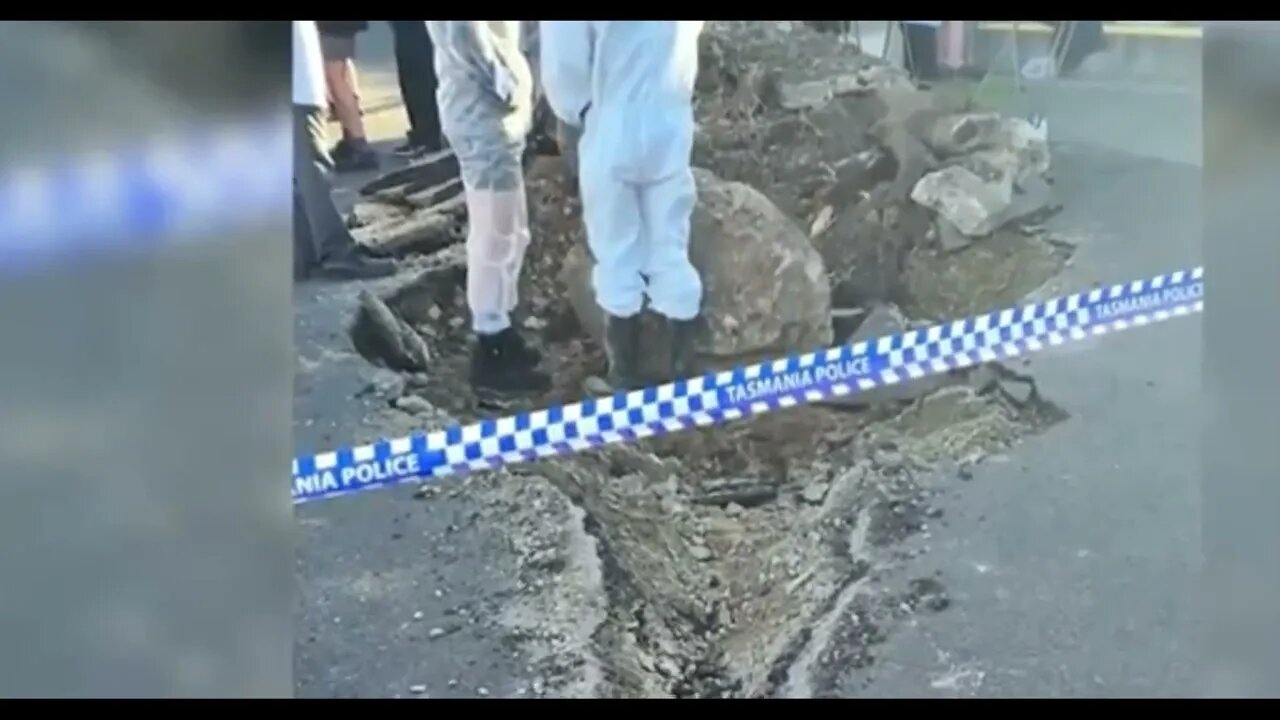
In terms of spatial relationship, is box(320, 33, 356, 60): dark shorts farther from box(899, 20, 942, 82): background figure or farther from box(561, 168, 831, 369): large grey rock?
box(899, 20, 942, 82): background figure

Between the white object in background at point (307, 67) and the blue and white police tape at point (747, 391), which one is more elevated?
the white object in background at point (307, 67)

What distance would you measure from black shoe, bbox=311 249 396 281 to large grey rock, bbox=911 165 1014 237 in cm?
82

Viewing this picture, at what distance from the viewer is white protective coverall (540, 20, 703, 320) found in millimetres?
2168

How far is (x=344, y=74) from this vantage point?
7.11ft

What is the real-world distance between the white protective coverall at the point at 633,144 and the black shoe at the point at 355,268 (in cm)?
32

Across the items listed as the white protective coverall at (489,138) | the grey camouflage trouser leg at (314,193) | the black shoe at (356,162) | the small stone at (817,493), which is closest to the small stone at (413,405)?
the white protective coverall at (489,138)

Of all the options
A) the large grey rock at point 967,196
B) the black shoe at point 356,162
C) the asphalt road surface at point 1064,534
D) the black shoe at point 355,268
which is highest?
the black shoe at point 356,162

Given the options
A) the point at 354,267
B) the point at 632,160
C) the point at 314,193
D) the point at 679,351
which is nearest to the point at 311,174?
the point at 314,193

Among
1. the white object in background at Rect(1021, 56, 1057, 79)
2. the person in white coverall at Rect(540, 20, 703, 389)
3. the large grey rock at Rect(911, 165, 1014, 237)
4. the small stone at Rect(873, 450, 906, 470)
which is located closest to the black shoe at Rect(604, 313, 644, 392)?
the person in white coverall at Rect(540, 20, 703, 389)

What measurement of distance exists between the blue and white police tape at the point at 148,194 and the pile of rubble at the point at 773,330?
6.8 inches

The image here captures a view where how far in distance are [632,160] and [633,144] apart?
0.08 feet

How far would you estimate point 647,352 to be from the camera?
86.8 inches

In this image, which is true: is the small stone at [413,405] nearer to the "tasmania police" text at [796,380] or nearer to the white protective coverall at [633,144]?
the white protective coverall at [633,144]

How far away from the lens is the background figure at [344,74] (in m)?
2.16
